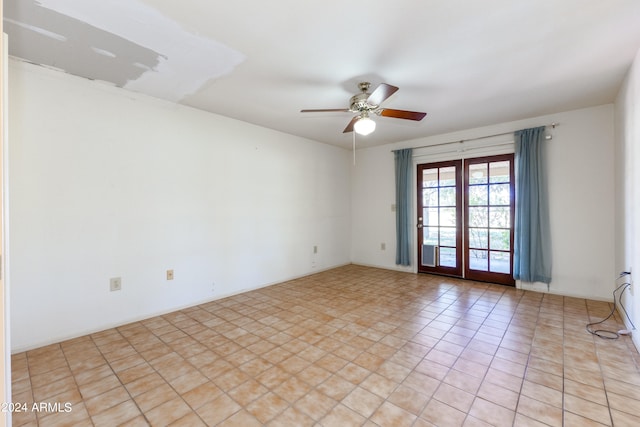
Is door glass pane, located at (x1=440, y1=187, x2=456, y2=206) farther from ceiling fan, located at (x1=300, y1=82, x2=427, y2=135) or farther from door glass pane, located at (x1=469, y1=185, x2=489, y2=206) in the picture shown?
ceiling fan, located at (x1=300, y1=82, x2=427, y2=135)

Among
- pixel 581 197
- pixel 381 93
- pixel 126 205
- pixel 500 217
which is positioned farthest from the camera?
pixel 500 217

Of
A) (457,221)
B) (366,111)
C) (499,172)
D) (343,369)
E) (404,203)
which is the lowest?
(343,369)

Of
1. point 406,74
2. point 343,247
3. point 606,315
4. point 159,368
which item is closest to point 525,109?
point 406,74

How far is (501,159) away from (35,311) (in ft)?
19.1

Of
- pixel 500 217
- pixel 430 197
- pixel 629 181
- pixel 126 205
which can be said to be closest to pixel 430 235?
pixel 430 197

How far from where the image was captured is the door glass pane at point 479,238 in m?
4.48

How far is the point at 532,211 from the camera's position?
13.1 ft

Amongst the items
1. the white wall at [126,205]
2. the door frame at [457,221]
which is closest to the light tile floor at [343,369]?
the white wall at [126,205]

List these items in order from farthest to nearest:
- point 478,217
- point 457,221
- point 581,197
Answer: point 457,221 → point 478,217 → point 581,197

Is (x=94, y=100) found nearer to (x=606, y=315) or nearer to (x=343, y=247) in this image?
(x=343, y=247)

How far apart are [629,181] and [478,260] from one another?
217 cm

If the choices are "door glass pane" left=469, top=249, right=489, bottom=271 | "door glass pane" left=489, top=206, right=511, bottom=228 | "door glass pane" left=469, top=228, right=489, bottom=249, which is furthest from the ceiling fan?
"door glass pane" left=469, top=249, right=489, bottom=271

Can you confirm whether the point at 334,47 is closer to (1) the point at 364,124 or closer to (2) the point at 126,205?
(1) the point at 364,124

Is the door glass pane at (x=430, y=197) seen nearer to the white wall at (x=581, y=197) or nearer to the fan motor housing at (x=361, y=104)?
the white wall at (x=581, y=197)
